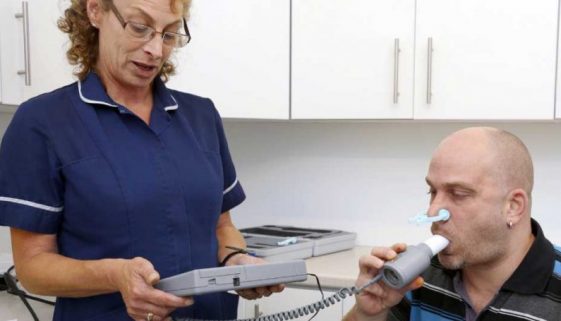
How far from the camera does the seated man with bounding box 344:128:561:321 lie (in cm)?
114

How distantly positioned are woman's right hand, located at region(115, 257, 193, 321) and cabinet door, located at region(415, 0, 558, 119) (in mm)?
1247

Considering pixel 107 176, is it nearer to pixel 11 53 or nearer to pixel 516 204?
pixel 516 204

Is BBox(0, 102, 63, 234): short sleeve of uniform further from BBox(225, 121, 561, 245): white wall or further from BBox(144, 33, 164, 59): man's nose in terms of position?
BBox(225, 121, 561, 245): white wall

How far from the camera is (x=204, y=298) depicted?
1.33 metres

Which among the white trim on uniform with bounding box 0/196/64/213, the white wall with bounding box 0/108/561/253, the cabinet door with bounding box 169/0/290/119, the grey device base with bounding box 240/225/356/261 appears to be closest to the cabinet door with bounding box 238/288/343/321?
the grey device base with bounding box 240/225/356/261

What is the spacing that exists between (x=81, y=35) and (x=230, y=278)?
25.1 inches

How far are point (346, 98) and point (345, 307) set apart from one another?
706 millimetres

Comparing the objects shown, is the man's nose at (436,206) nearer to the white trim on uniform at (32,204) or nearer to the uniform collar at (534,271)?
the uniform collar at (534,271)

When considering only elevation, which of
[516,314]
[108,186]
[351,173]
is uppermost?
[108,186]

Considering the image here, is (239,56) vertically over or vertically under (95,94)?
over

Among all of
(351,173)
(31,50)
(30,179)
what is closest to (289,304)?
(351,173)

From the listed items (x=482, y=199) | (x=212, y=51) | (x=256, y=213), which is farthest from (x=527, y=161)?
(x=256, y=213)

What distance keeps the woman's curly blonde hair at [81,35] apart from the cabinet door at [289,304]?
104 centimetres

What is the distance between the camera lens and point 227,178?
151 cm
